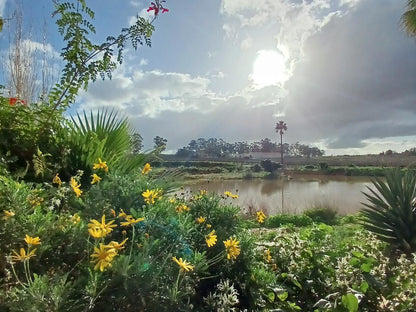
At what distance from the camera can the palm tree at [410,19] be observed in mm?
9992

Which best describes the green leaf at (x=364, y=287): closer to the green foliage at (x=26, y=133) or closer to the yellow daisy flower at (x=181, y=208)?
the yellow daisy flower at (x=181, y=208)

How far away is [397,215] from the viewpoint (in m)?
3.84

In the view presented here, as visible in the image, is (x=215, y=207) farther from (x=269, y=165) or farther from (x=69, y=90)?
(x=269, y=165)

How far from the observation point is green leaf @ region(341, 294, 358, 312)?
4.91 feet

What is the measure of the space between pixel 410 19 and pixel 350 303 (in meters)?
11.1

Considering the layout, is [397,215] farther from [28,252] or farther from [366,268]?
[28,252]

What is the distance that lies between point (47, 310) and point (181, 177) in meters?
2.14

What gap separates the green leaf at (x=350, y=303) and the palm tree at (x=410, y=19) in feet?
35.8

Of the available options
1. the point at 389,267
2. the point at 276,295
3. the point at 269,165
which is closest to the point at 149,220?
the point at 276,295

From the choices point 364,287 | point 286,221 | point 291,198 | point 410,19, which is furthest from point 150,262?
point 291,198

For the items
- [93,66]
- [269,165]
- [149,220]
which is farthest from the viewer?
[269,165]

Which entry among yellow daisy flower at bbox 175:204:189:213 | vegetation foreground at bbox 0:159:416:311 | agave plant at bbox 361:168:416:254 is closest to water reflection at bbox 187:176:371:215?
agave plant at bbox 361:168:416:254

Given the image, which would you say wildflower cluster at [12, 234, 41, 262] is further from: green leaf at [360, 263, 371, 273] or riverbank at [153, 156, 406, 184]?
riverbank at [153, 156, 406, 184]

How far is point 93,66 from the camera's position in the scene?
2.15 m
